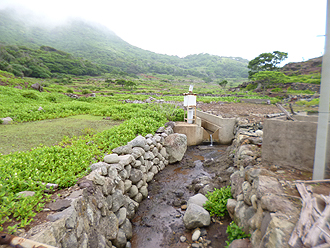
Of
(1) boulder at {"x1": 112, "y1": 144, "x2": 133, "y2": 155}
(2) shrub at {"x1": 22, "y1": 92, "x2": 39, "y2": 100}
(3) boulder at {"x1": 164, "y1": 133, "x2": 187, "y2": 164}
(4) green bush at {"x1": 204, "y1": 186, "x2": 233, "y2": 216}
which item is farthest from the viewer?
(2) shrub at {"x1": 22, "y1": 92, "x2": 39, "y2": 100}

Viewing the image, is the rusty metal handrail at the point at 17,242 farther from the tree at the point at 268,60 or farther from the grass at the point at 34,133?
the tree at the point at 268,60

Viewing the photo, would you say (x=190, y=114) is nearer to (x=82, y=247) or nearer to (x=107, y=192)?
(x=107, y=192)

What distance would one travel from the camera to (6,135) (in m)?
5.76

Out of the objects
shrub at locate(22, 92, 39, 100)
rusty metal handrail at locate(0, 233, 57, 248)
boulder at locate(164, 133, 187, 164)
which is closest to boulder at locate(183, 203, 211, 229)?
rusty metal handrail at locate(0, 233, 57, 248)

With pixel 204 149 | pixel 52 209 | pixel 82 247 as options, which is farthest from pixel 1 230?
pixel 204 149

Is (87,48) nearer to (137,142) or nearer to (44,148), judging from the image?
(137,142)

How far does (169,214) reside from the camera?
15.6 feet

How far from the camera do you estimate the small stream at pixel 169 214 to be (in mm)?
3881

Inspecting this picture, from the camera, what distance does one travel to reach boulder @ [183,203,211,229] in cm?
407

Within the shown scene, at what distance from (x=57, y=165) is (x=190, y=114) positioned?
766cm

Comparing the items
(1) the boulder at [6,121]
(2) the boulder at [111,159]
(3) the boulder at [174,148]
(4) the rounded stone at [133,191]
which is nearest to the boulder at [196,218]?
(4) the rounded stone at [133,191]

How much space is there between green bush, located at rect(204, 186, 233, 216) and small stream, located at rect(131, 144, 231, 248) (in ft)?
0.71

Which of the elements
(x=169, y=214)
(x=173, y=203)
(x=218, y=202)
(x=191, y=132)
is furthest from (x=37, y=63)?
(x=218, y=202)

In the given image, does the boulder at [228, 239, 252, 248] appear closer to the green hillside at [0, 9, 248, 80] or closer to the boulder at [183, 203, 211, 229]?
the boulder at [183, 203, 211, 229]
